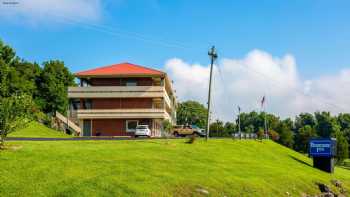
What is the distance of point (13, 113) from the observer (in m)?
26.4

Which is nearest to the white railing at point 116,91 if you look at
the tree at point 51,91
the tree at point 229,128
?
the tree at point 51,91

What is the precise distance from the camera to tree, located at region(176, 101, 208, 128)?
145625 mm

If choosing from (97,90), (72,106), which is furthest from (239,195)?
(72,106)

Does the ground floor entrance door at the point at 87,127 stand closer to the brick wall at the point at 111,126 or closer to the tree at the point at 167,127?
the brick wall at the point at 111,126

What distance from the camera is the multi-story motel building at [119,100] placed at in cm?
6731

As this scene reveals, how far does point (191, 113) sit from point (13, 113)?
123717 millimetres

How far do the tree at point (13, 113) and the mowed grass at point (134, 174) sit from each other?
120 centimetres

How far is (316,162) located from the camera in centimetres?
4875

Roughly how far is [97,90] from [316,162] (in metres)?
34.8

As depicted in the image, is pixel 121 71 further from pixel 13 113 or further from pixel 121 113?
pixel 13 113

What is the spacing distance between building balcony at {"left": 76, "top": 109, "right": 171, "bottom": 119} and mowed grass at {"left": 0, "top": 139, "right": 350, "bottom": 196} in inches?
1249

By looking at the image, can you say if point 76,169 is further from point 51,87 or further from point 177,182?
point 51,87

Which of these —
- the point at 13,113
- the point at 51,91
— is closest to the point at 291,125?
the point at 51,91

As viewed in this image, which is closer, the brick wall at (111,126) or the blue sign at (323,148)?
the blue sign at (323,148)
